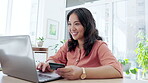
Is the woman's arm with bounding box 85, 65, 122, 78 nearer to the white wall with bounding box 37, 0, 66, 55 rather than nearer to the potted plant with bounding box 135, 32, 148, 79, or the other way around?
the potted plant with bounding box 135, 32, 148, 79

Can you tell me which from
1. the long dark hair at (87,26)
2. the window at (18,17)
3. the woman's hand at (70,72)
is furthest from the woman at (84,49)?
the window at (18,17)

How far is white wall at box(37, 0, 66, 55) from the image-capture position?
3.81 metres

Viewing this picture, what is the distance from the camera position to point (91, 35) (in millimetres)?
1122

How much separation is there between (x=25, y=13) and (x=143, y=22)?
3.07 metres

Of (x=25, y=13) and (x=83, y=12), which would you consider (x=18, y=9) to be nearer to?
(x=25, y=13)

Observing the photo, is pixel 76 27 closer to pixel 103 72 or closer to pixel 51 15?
pixel 103 72

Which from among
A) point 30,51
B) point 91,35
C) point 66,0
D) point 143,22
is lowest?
point 30,51

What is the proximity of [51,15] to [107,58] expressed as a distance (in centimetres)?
338

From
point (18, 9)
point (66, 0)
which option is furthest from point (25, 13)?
point (66, 0)

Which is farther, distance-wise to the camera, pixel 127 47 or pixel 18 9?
pixel 18 9

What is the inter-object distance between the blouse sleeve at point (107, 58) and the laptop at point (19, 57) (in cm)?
36

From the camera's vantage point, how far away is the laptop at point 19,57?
1.79 feet

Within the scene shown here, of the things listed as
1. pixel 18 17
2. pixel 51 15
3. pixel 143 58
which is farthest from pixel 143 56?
pixel 18 17

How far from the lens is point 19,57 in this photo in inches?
23.5
